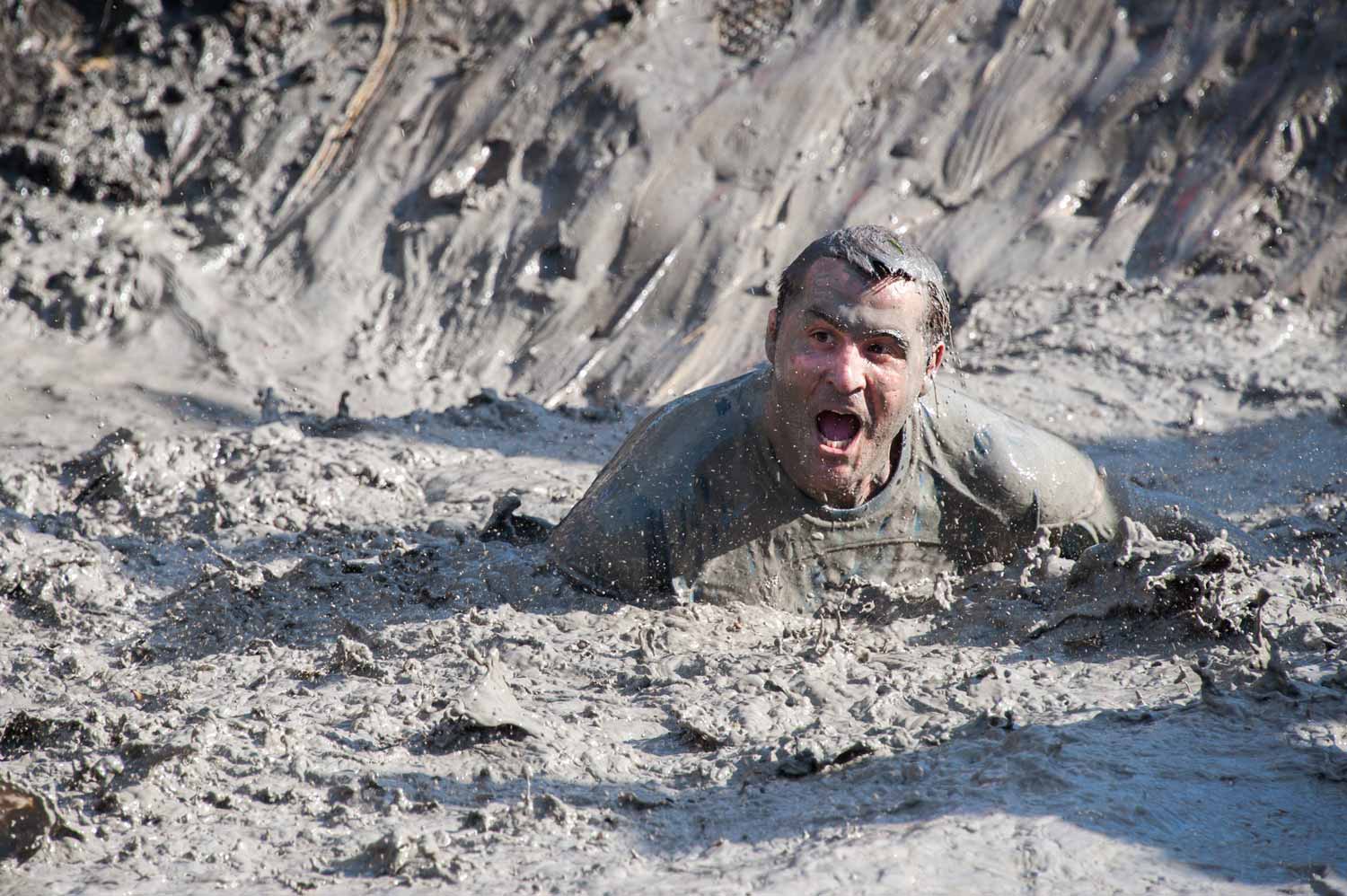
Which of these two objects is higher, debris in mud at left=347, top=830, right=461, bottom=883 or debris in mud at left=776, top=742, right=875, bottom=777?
debris in mud at left=776, top=742, right=875, bottom=777

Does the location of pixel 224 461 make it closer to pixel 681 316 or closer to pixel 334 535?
pixel 334 535

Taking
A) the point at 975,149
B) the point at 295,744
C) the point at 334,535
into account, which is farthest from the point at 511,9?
the point at 295,744

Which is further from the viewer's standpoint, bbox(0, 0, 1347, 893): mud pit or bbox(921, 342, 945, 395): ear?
bbox(921, 342, 945, 395): ear

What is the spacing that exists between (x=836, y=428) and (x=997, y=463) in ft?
1.68

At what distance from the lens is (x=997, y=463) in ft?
12.8

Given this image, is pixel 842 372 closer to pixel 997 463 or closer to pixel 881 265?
pixel 881 265

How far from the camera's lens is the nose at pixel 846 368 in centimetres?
356

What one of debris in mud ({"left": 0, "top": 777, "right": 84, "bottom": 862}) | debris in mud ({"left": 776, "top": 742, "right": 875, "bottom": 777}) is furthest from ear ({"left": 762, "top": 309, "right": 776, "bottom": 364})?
debris in mud ({"left": 0, "top": 777, "right": 84, "bottom": 862})

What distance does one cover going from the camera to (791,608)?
12.6ft

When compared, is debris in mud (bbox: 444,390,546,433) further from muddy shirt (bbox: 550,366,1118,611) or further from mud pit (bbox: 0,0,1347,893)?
muddy shirt (bbox: 550,366,1118,611)

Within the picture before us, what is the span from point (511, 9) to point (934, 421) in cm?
440

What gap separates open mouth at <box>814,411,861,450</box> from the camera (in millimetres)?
3682

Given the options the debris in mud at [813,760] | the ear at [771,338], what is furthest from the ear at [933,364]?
the debris in mud at [813,760]

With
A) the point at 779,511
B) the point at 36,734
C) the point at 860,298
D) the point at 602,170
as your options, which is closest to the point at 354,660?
the point at 36,734
